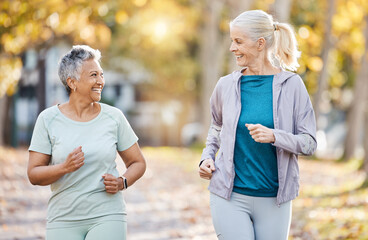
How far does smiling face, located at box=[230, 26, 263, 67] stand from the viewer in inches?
161

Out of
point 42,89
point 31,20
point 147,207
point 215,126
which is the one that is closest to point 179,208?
point 147,207

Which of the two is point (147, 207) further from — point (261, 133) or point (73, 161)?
point (261, 133)

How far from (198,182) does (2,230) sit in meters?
7.42

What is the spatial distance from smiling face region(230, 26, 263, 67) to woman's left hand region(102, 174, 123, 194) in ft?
3.58

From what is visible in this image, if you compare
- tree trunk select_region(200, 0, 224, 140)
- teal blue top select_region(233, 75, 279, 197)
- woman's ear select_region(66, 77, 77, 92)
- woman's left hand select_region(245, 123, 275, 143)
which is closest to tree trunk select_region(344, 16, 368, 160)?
tree trunk select_region(200, 0, 224, 140)

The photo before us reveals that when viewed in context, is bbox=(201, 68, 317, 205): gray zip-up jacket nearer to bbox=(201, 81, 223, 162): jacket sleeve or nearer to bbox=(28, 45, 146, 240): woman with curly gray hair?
bbox=(201, 81, 223, 162): jacket sleeve

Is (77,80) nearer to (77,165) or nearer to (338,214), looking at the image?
(77,165)

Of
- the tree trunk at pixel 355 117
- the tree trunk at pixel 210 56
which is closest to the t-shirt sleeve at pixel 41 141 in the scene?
the tree trunk at pixel 355 117

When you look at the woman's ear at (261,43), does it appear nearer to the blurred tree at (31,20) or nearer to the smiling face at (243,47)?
the smiling face at (243,47)

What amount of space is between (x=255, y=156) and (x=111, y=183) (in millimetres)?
905

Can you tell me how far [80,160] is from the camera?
3.86 meters

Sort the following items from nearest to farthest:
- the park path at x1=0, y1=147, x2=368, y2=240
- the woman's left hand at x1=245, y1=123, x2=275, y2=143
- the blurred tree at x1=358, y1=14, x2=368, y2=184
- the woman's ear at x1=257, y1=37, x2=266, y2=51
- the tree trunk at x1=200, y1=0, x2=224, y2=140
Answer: the woman's left hand at x1=245, y1=123, x2=275, y2=143
the woman's ear at x1=257, y1=37, x2=266, y2=51
the park path at x1=0, y1=147, x2=368, y2=240
the blurred tree at x1=358, y1=14, x2=368, y2=184
the tree trunk at x1=200, y1=0, x2=224, y2=140

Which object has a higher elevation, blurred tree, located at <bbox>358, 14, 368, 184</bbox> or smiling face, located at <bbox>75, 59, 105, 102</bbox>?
smiling face, located at <bbox>75, 59, 105, 102</bbox>

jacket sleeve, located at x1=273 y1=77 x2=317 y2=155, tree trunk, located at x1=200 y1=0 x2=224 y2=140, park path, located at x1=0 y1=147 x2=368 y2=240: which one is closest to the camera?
jacket sleeve, located at x1=273 y1=77 x2=317 y2=155
